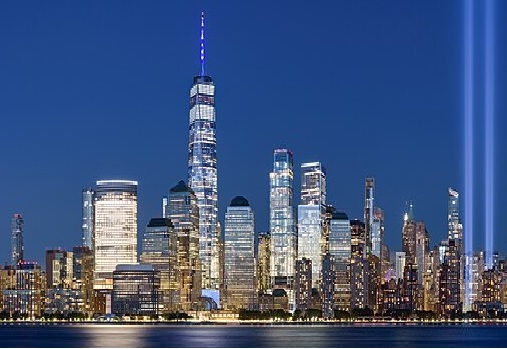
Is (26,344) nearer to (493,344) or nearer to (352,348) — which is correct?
(352,348)

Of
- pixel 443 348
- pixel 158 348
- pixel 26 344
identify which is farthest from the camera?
pixel 26 344

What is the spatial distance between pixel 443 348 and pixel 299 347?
1941cm

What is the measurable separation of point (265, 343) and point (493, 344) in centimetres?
3138

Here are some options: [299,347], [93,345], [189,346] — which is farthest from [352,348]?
[93,345]

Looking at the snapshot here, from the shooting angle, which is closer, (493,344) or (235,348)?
(235,348)

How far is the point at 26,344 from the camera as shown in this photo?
653ft

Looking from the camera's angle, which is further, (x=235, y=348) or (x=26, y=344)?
(x=26, y=344)

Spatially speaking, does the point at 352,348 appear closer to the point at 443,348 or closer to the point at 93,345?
the point at 443,348

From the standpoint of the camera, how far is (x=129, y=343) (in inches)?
7859

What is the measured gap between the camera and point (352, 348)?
185 metres

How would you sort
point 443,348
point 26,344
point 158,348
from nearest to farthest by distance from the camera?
point 158,348
point 443,348
point 26,344

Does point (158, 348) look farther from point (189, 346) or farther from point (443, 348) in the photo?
point (443, 348)

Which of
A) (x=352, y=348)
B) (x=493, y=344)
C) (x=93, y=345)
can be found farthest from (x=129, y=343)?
(x=493, y=344)

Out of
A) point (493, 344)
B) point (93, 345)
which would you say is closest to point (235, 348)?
point (93, 345)
